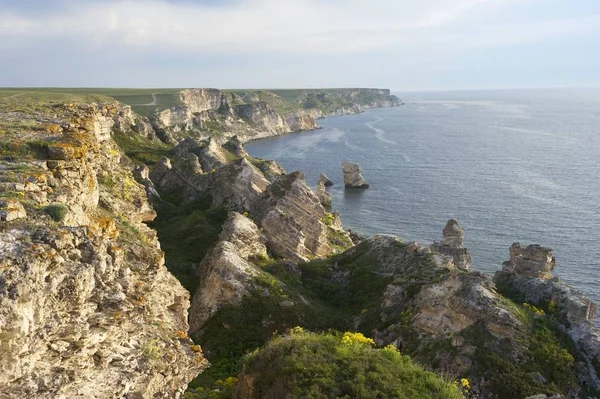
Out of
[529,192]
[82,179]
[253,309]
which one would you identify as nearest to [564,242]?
[529,192]

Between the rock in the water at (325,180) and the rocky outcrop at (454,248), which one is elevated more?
the rocky outcrop at (454,248)

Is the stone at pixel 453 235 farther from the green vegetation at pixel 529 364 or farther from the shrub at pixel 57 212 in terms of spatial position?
the shrub at pixel 57 212

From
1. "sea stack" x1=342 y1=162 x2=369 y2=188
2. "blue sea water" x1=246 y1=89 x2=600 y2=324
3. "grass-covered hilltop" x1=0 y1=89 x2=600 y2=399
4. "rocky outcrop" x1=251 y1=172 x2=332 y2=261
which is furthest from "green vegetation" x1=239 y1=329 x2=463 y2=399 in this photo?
"sea stack" x1=342 y1=162 x2=369 y2=188

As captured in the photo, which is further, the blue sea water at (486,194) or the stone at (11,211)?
the blue sea water at (486,194)

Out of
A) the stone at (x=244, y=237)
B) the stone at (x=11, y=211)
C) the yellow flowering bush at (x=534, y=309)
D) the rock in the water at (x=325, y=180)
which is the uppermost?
the stone at (x=11, y=211)

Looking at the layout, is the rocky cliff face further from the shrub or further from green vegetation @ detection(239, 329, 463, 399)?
green vegetation @ detection(239, 329, 463, 399)

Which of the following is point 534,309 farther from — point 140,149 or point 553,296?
point 140,149

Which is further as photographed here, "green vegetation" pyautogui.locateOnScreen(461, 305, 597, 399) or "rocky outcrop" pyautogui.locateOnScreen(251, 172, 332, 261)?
"rocky outcrop" pyautogui.locateOnScreen(251, 172, 332, 261)

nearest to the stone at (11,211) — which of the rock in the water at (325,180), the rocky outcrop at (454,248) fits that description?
the rocky outcrop at (454,248)
